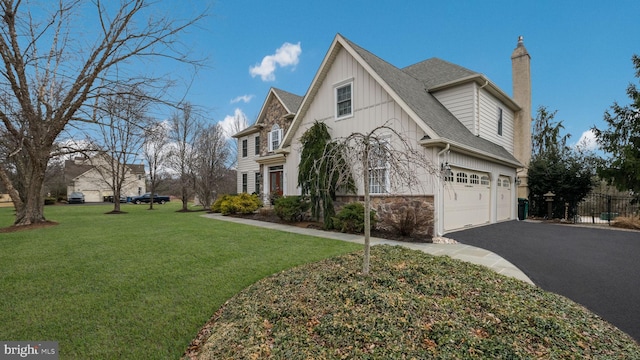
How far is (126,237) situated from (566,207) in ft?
58.4

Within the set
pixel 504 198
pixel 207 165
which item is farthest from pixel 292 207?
pixel 207 165

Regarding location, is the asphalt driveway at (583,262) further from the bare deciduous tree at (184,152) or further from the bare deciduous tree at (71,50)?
the bare deciduous tree at (184,152)

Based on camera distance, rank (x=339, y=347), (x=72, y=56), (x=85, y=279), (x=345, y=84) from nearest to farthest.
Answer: (x=339, y=347) < (x=85, y=279) < (x=72, y=56) < (x=345, y=84)

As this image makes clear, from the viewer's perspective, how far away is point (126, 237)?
7.68 metres

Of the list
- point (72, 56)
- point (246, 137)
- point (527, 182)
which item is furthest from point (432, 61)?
point (72, 56)

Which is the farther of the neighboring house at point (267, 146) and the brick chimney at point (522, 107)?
the neighboring house at point (267, 146)

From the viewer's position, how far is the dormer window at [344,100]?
34.0ft

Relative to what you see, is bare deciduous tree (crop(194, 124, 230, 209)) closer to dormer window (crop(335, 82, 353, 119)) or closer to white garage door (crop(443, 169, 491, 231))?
dormer window (crop(335, 82, 353, 119))

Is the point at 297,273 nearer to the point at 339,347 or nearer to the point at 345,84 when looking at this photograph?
the point at 339,347

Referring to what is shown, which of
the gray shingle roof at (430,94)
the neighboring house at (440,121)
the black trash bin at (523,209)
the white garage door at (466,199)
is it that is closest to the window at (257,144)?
the neighboring house at (440,121)

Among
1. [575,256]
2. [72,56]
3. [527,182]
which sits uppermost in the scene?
[72,56]

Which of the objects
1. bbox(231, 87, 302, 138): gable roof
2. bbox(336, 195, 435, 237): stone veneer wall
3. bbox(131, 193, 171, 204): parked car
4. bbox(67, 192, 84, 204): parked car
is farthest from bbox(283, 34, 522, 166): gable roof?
bbox(67, 192, 84, 204): parked car

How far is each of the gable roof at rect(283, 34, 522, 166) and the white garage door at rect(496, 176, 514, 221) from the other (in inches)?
36.6

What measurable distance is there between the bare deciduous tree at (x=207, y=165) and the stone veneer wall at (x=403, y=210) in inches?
548
